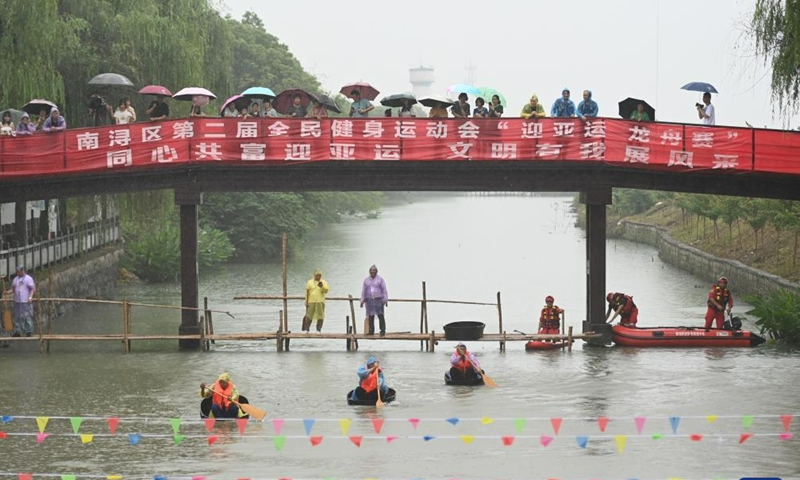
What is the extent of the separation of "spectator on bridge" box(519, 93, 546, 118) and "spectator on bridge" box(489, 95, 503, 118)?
0.84 metres

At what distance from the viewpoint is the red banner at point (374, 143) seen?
32.4 m

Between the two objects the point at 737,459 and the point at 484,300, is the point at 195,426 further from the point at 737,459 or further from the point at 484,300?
the point at 484,300

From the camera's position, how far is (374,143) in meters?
32.6

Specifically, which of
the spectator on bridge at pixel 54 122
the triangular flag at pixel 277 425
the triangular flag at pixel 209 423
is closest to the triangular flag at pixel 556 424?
the triangular flag at pixel 277 425

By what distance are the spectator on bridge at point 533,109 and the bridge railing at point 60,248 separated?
1442cm

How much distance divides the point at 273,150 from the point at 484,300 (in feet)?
71.9

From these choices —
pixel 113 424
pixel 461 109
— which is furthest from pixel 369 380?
pixel 461 109

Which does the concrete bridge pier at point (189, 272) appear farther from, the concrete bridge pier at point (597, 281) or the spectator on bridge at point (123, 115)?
the concrete bridge pier at point (597, 281)

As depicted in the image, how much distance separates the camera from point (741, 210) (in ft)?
182

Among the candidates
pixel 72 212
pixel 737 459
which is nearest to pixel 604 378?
pixel 737 459

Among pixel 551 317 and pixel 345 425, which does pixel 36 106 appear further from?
pixel 345 425

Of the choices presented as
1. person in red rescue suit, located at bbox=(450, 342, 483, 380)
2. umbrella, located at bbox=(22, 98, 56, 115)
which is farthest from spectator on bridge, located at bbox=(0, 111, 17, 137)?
person in red rescue suit, located at bbox=(450, 342, 483, 380)

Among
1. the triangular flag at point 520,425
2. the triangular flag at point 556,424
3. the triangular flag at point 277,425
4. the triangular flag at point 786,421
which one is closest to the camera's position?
the triangular flag at point 520,425

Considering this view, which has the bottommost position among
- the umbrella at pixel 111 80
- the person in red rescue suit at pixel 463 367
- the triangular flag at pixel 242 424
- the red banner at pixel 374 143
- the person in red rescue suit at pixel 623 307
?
the triangular flag at pixel 242 424
